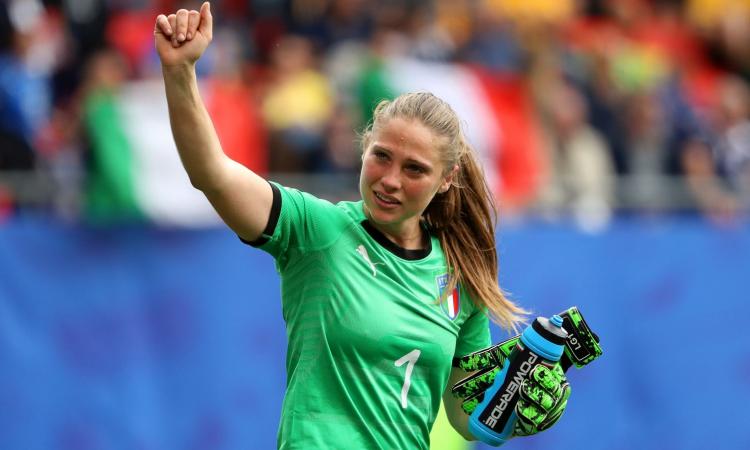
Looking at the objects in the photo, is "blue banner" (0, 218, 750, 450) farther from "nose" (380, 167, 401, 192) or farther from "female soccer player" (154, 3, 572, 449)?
"nose" (380, 167, 401, 192)

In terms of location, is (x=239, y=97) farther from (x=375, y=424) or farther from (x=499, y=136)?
(x=375, y=424)

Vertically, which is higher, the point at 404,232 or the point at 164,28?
the point at 164,28

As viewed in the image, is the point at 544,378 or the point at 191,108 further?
the point at 544,378

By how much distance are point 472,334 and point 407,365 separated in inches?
19.7

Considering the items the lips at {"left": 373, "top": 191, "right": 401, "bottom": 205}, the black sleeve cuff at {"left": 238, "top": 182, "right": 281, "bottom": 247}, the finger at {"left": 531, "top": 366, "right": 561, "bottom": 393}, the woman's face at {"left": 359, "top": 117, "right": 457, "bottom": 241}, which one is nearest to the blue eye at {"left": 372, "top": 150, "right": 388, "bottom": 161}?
the woman's face at {"left": 359, "top": 117, "right": 457, "bottom": 241}

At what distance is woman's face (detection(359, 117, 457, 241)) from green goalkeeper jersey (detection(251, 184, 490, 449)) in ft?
0.45

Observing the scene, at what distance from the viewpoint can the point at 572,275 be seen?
32.0 feet

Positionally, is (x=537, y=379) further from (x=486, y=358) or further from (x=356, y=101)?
(x=356, y=101)

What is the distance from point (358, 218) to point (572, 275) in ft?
18.4

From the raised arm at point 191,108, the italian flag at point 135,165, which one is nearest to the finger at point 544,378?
the raised arm at point 191,108

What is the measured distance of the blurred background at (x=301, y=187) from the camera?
848cm

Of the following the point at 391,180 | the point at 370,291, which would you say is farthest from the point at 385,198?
the point at 370,291

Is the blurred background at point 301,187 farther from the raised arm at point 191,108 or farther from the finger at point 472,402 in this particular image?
the raised arm at point 191,108

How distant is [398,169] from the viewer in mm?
4230
